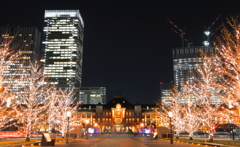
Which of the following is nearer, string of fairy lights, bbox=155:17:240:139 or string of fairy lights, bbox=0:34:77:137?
string of fairy lights, bbox=155:17:240:139

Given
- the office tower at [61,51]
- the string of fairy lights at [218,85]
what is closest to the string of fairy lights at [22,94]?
the string of fairy lights at [218,85]

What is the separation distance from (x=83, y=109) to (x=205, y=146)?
103687 millimetres

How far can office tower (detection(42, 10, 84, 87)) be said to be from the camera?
177500 millimetres

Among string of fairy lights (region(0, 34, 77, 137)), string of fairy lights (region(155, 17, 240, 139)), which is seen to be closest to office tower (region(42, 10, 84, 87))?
string of fairy lights (region(0, 34, 77, 137))

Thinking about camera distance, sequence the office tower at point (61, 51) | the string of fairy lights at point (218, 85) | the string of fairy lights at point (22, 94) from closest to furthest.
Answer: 1. the string of fairy lights at point (218, 85)
2. the string of fairy lights at point (22, 94)
3. the office tower at point (61, 51)

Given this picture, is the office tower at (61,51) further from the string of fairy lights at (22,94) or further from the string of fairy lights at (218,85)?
the string of fairy lights at (218,85)

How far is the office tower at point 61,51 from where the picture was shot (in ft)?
582

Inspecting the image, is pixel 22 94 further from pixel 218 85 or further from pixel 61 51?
pixel 61 51

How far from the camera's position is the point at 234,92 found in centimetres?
1970

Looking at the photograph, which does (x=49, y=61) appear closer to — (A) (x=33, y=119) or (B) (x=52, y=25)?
(B) (x=52, y=25)

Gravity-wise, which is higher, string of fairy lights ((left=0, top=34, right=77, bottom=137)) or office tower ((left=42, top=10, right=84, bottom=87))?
office tower ((left=42, top=10, right=84, bottom=87))

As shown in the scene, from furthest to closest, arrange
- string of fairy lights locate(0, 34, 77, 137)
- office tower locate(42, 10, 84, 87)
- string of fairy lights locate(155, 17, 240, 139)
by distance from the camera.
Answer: office tower locate(42, 10, 84, 87) < string of fairy lights locate(0, 34, 77, 137) < string of fairy lights locate(155, 17, 240, 139)

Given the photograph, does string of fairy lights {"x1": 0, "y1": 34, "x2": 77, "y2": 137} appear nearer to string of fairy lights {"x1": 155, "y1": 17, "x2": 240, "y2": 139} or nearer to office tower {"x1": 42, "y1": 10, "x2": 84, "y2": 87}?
string of fairy lights {"x1": 155, "y1": 17, "x2": 240, "y2": 139}

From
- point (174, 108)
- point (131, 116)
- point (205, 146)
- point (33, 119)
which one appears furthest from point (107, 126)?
point (205, 146)
